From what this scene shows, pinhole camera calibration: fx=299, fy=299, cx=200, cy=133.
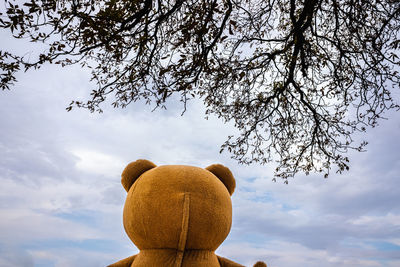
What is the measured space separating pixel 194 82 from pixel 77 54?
1.85 meters

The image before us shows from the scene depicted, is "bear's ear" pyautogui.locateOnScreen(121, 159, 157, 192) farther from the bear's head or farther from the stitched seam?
the stitched seam

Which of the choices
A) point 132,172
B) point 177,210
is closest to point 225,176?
point 177,210

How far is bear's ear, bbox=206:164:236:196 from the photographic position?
322cm

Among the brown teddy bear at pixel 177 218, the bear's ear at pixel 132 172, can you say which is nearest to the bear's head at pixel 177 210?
the brown teddy bear at pixel 177 218

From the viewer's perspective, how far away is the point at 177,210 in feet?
8.48

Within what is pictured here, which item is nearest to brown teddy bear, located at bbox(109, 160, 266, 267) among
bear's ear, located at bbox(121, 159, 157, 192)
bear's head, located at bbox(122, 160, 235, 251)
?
bear's head, located at bbox(122, 160, 235, 251)

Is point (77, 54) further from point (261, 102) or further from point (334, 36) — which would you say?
point (334, 36)

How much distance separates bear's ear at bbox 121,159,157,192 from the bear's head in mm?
122

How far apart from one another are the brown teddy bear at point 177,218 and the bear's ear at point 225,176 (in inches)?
9.4

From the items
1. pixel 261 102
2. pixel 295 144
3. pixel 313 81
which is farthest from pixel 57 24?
pixel 295 144

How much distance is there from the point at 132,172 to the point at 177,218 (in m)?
0.81

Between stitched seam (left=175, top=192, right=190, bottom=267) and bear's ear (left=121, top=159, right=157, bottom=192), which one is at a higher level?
bear's ear (left=121, top=159, right=157, bottom=192)

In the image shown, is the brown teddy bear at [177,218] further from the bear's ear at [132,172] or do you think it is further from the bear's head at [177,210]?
the bear's ear at [132,172]

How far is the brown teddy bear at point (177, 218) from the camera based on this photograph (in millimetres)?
2582
